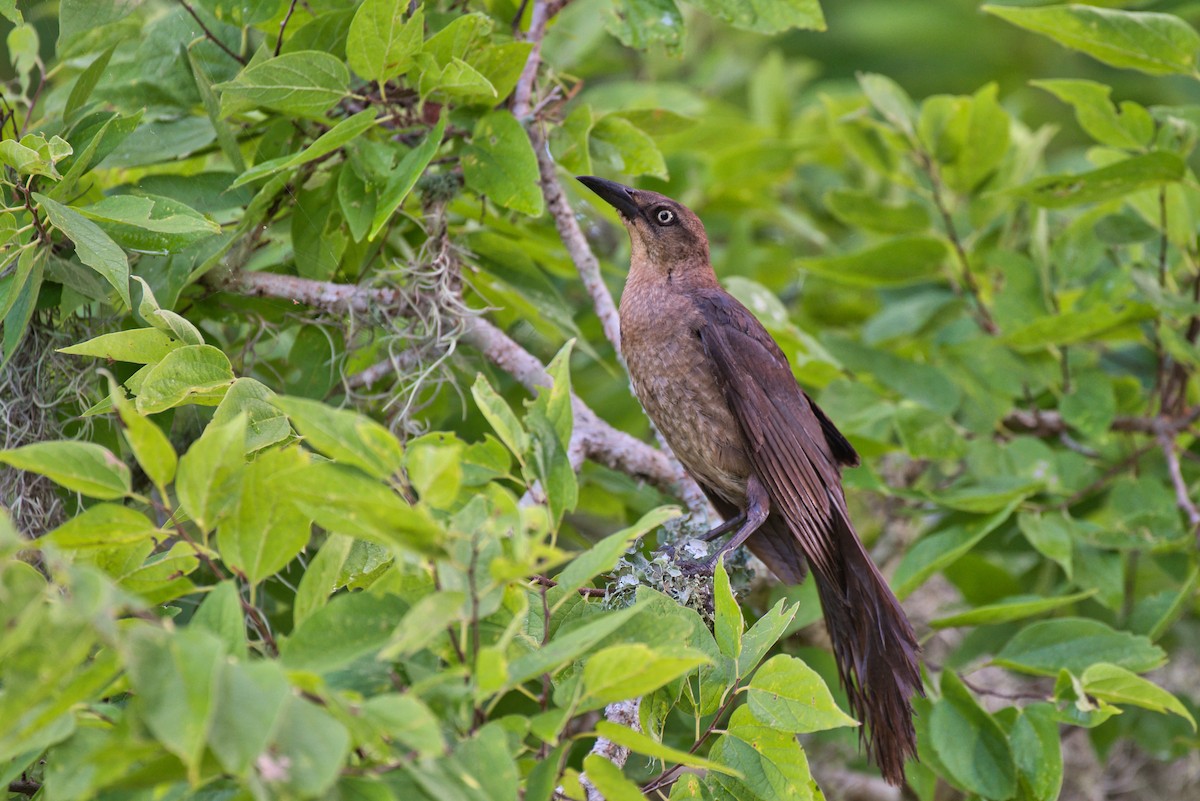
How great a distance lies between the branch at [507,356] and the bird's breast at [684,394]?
0.10m

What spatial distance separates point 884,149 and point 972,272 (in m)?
0.59

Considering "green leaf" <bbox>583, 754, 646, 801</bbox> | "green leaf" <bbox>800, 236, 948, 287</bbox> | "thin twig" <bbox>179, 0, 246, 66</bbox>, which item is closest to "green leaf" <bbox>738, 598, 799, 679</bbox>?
"green leaf" <bbox>583, 754, 646, 801</bbox>

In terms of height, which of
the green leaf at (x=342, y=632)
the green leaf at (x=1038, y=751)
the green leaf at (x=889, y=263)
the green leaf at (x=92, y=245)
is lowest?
the green leaf at (x=1038, y=751)

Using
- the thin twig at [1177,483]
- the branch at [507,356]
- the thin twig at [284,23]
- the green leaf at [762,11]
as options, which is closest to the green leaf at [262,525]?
the branch at [507,356]

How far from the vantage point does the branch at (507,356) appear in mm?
2605

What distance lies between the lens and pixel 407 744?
121 cm

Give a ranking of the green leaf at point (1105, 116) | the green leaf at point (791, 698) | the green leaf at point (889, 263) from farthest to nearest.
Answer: the green leaf at point (889, 263) → the green leaf at point (1105, 116) → the green leaf at point (791, 698)

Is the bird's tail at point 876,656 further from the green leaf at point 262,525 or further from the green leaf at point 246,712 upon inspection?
the green leaf at point 246,712

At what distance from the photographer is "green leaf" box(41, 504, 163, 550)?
4.42ft

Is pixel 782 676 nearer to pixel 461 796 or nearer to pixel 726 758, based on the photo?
pixel 726 758

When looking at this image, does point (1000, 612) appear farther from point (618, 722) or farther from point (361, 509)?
point (361, 509)

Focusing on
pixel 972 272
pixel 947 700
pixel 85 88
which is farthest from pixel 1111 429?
pixel 85 88

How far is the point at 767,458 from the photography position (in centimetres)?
276

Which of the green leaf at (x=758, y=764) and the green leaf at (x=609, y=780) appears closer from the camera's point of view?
the green leaf at (x=609, y=780)
